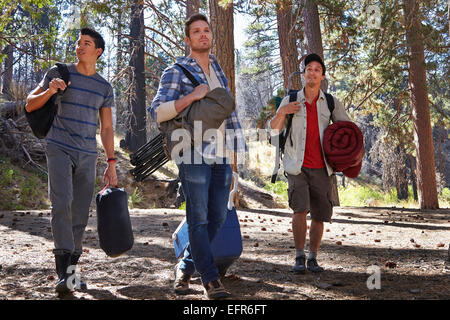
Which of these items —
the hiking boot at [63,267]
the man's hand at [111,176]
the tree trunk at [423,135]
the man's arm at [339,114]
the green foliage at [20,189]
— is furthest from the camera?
the tree trunk at [423,135]

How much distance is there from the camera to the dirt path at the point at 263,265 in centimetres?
404

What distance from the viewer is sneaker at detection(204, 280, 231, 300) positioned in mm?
3549

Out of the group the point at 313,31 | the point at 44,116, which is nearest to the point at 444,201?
the point at 313,31

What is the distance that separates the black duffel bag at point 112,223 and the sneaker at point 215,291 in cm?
107

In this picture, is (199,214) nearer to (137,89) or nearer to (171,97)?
(171,97)

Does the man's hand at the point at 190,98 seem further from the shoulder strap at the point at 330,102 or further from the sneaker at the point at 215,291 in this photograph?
the shoulder strap at the point at 330,102

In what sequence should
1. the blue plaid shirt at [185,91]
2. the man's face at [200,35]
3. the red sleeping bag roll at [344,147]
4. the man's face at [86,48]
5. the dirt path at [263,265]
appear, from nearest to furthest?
the blue plaid shirt at [185,91], the man's face at [200,35], the dirt path at [263,265], the man's face at [86,48], the red sleeping bag roll at [344,147]

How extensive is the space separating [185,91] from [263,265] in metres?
2.51

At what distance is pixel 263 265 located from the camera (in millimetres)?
5395

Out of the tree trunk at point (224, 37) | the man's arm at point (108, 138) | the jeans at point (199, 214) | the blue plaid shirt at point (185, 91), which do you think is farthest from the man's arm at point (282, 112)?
the tree trunk at point (224, 37)

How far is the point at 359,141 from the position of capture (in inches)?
189

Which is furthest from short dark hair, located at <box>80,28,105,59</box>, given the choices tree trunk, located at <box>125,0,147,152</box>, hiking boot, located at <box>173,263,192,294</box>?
tree trunk, located at <box>125,0,147,152</box>

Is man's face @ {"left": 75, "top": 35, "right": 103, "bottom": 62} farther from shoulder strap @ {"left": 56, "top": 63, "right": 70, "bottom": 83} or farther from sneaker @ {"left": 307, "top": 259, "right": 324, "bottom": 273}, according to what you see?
sneaker @ {"left": 307, "top": 259, "right": 324, "bottom": 273}
